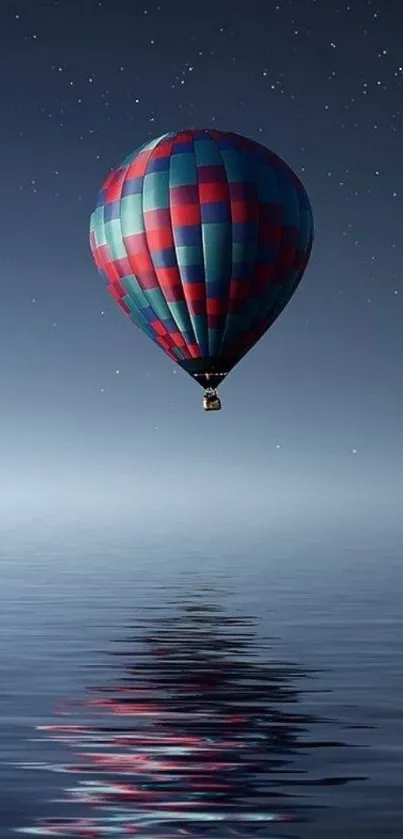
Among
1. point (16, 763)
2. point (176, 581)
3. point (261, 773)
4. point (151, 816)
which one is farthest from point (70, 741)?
point (176, 581)

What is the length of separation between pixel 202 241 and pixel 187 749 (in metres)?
18.6

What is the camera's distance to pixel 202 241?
37.8 metres

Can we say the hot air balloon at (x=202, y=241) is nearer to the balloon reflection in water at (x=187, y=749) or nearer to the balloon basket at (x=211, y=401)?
the balloon basket at (x=211, y=401)

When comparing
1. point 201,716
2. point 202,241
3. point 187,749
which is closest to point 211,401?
point 202,241

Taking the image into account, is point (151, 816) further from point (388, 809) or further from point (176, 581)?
point (176, 581)

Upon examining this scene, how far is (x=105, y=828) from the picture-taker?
16766 millimetres

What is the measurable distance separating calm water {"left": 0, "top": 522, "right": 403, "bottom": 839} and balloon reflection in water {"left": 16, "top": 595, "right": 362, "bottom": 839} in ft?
0.13

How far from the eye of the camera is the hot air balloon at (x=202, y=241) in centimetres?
3784

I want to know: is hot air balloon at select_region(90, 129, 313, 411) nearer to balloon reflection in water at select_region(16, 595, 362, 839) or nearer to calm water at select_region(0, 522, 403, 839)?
→ calm water at select_region(0, 522, 403, 839)

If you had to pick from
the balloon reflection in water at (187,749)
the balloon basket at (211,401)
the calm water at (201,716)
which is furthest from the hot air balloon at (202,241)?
the balloon reflection in water at (187,749)

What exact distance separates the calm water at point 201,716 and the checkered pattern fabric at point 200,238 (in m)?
8.76

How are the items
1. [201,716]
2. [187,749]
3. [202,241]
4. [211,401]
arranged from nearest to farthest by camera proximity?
1. [187,749]
2. [201,716]
3. [202,241]
4. [211,401]

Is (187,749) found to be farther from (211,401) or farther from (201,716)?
(211,401)

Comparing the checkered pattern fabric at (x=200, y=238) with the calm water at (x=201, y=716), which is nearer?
the calm water at (x=201, y=716)
